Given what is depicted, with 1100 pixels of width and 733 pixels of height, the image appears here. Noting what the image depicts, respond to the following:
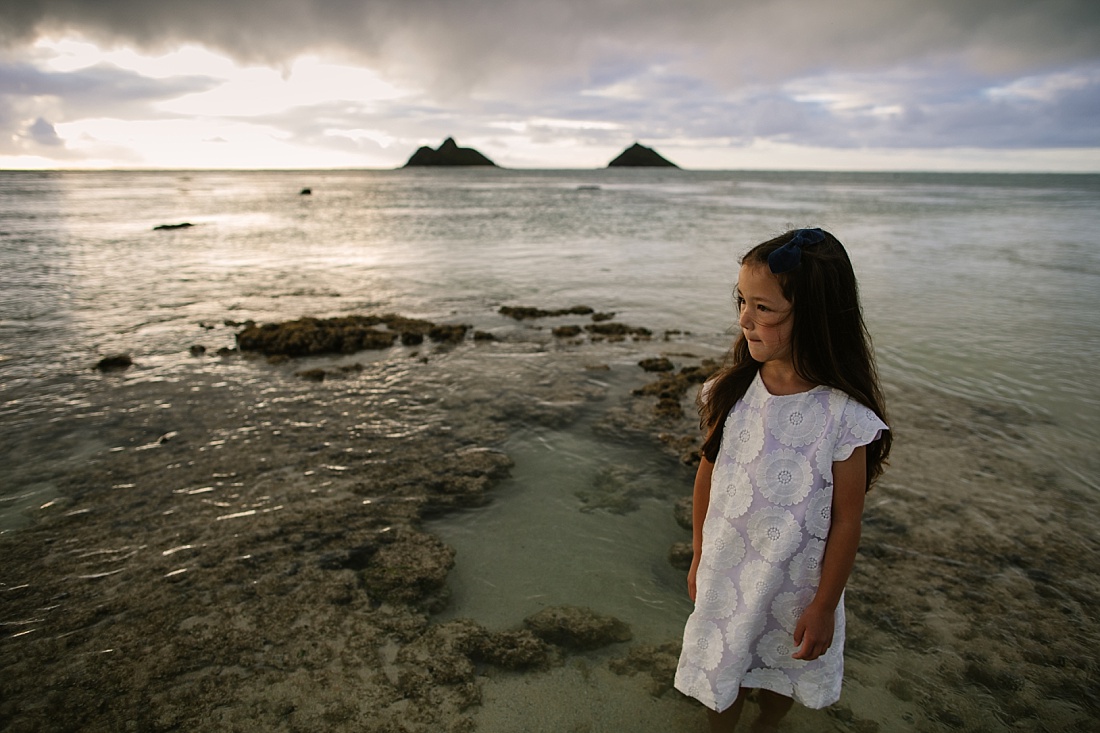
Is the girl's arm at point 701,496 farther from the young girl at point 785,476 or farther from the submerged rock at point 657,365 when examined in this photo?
the submerged rock at point 657,365

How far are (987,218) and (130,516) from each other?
42958mm

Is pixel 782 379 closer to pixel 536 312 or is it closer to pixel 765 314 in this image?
→ pixel 765 314

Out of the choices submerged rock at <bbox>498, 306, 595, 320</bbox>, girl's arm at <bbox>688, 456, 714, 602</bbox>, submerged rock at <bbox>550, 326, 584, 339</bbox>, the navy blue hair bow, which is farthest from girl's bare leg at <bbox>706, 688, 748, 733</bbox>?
submerged rock at <bbox>498, 306, 595, 320</bbox>

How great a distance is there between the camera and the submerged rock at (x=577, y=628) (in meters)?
3.53

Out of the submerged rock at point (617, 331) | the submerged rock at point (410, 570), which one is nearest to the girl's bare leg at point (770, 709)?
the submerged rock at point (410, 570)

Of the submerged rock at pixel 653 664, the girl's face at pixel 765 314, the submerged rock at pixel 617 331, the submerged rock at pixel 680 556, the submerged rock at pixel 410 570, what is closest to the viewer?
the girl's face at pixel 765 314

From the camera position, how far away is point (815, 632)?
2041 millimetres

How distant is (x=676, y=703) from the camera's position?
3.09m

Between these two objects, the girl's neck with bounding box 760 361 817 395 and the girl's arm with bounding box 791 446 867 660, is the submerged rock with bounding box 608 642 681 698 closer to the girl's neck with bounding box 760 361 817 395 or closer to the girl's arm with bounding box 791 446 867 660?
the girl's arm with bounding box 791 446 867 660

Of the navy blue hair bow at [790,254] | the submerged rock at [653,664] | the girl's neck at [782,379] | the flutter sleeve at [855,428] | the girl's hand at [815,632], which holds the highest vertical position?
the navy blue hair bow at [790,254]

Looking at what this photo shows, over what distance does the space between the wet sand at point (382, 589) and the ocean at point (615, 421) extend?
0.11ft

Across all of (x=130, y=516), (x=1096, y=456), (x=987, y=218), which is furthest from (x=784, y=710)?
(x=987, y=218)

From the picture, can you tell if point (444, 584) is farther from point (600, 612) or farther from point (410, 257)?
point (410, 257)

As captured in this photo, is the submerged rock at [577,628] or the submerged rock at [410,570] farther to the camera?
the submerged rock at [410,570]
